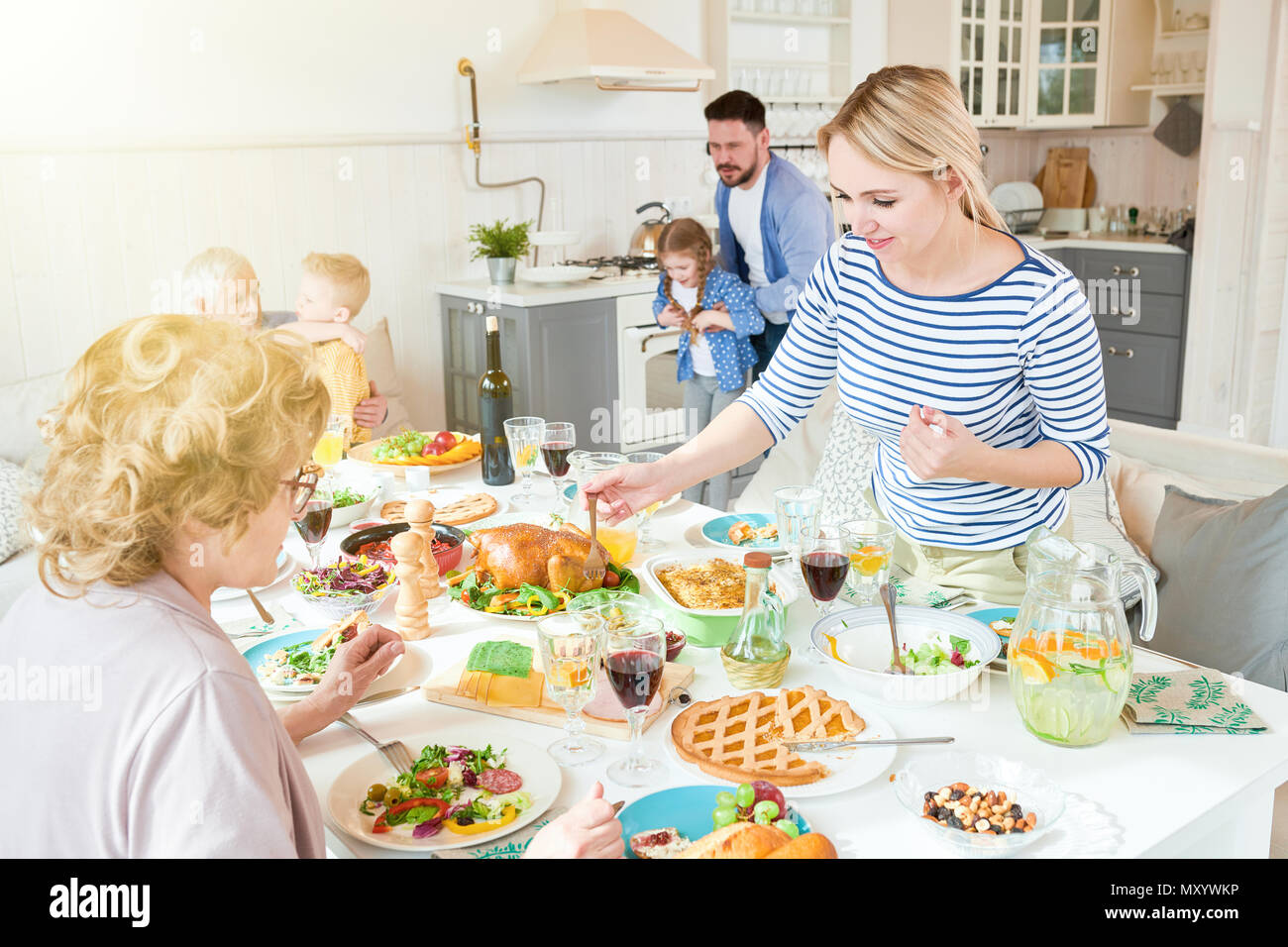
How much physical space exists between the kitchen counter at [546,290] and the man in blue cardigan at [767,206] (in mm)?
788

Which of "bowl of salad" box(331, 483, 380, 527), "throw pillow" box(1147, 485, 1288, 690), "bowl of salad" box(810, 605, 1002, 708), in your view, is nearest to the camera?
"bowl of salad" box(810, 605, 1002, 708)

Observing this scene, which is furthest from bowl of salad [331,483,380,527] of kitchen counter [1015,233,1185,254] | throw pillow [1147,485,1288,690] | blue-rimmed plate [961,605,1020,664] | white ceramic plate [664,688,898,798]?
kitchen counter [1015,233,1185,254]

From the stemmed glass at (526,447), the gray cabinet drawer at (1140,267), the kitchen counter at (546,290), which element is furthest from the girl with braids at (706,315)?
the gray cabinet drawer at (1140,267)

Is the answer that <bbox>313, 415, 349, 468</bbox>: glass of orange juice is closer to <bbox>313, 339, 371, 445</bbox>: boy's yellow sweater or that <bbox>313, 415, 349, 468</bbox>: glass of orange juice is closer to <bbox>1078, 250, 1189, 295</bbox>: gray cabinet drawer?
<bbox>313, 339, 371, 445</bbox>: boy's yellow sweater

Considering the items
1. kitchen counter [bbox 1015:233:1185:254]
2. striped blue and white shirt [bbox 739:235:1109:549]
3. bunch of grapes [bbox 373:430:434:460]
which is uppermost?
kitchen counter [bbox 1015:233:1185:254]

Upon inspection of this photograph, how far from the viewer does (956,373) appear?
1.67 metres

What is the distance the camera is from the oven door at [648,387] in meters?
4.61

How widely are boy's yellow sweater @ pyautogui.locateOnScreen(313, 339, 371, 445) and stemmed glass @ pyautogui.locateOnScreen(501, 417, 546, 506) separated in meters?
0.92

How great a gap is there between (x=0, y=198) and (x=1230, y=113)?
4764 mm

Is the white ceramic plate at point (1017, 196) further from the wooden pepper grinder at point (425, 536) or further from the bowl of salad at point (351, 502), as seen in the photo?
the wooden pepper grinder at point (425, 536)

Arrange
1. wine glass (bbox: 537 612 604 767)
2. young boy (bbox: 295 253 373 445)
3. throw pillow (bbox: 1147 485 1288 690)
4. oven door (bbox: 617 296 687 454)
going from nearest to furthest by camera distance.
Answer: wine glass (bbox: 537 612 604 767) → throw pillow (bbox: 1147 485 1288 690) → young boy (bbox: 295 253 373 445) → oven door (bbox: 617 296 687 454)

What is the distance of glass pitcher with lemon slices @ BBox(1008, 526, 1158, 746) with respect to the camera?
3.99 ft
